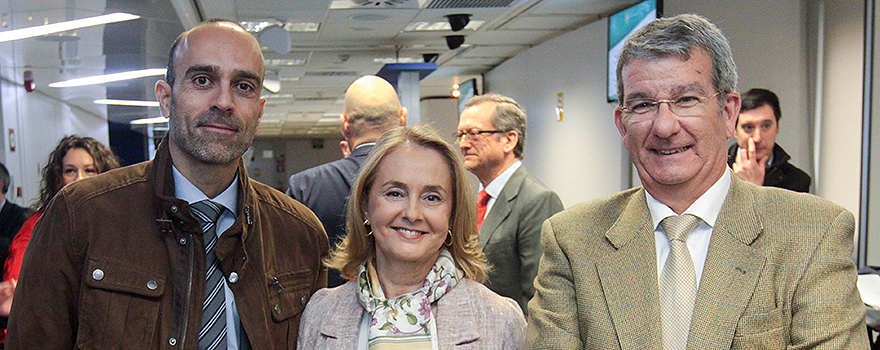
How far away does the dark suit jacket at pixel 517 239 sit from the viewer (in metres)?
2.80

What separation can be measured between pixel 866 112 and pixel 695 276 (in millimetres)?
3827

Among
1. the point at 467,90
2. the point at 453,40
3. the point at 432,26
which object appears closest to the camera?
the point at 432,26

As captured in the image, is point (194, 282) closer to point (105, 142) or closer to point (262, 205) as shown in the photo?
point (262, 205)

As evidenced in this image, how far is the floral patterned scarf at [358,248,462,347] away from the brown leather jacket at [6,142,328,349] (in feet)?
0.84

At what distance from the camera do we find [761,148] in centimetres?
356

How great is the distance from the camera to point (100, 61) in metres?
3.88

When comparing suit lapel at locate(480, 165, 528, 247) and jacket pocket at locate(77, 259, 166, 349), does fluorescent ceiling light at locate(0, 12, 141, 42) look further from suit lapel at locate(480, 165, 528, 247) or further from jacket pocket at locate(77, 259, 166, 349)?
suit lapel at locate(480, 165, 528, 247)

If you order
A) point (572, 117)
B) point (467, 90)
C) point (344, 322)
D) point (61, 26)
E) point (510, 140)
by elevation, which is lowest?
point (344, 322)

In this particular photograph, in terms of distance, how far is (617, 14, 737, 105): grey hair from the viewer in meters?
1.41

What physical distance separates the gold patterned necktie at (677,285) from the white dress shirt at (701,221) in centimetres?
1

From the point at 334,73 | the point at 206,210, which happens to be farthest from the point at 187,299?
the point at 334,73

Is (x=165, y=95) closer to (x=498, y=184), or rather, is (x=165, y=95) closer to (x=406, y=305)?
(x=406, y=305)

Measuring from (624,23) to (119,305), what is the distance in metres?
6.10

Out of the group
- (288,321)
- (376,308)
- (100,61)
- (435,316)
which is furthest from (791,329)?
(100,61)
